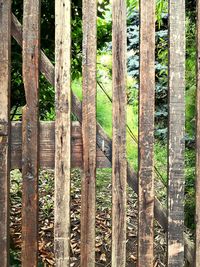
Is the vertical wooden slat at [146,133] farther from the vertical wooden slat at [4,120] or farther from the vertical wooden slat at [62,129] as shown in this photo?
the vertical wooden slat at [4,120]

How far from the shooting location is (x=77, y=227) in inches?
140

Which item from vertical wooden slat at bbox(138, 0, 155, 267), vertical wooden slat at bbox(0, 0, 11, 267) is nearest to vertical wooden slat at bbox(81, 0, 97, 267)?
vertical wooden slat at bbox(138, 0, 155, 267)

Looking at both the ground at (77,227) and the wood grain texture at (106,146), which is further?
the ground at (77,227)

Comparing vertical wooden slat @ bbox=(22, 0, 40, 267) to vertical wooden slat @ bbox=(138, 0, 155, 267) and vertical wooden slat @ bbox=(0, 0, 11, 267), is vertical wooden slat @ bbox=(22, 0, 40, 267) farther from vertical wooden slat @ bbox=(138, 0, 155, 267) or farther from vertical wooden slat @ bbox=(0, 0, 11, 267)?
vertical wooden slat @ bbox=(138, 0, 155, 267)

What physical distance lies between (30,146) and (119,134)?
0.44 metres

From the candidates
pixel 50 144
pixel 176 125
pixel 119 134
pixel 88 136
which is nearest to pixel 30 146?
pixel 50 144

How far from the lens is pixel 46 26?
2689 millimetres

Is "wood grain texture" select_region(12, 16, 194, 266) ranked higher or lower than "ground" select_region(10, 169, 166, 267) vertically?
higher

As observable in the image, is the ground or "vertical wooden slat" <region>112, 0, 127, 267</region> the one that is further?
the ground

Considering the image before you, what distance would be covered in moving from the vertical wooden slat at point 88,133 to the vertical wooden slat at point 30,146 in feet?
0.76

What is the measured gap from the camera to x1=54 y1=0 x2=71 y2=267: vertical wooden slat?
187 centimetres

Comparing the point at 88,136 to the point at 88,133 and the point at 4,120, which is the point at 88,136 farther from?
the point at 4,120

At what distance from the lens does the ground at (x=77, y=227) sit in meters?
3.16

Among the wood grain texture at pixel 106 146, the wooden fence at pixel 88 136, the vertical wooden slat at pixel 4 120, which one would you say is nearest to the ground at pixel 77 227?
the vertical wooden slat at pixel 4 120
